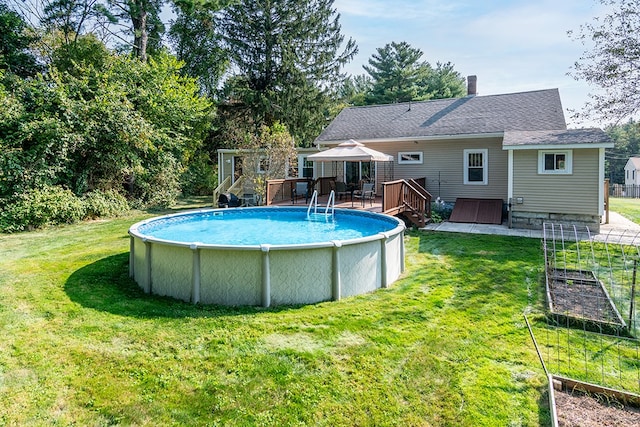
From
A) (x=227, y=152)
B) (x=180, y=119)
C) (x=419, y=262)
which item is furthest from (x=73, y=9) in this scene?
(x=419, y=262)

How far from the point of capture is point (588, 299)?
5699mm

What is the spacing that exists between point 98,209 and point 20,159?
9.17 ft

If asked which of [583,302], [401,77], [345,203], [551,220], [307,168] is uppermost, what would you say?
[401,77]

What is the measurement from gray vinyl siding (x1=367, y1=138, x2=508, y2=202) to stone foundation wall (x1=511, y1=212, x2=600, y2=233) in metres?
1.86

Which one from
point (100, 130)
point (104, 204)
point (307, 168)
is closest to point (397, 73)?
point (307, 168)

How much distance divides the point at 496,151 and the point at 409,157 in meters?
3.10

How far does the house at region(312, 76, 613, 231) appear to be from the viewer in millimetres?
10508

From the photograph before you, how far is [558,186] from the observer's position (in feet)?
35.3

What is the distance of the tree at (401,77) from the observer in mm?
30302

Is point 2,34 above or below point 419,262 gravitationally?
above

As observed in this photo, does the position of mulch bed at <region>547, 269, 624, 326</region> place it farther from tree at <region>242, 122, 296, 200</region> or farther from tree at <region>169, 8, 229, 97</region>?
tree at <region>169, 8, 229, 97</region>

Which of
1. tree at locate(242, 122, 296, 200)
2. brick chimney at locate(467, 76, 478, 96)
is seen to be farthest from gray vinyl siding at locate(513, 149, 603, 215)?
tree at locate(242, 122, 296, 200)

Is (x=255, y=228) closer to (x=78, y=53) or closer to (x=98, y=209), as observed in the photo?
(x=98, y=209)

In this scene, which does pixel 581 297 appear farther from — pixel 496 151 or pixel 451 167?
pixel 451 167
